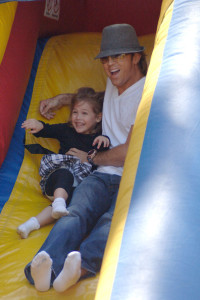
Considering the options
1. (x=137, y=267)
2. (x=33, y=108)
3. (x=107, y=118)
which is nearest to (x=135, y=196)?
(x=137, y=267)

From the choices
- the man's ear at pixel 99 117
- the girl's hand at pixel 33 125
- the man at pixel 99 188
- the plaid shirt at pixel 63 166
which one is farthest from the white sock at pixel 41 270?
the man's ear at pixel 99 117

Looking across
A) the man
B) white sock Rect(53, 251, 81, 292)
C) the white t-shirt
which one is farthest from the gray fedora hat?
white sock Rect(53, 251, 81, 292)

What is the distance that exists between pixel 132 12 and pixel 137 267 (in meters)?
2.12

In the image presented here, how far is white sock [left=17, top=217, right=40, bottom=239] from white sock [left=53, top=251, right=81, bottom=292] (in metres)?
0.38

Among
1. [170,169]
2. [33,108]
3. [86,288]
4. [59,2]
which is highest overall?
[59,2]

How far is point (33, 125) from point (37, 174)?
8.9 inches

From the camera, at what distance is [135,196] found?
1308mm

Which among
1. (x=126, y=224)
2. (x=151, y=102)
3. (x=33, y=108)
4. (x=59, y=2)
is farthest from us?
(x=59, y=2)

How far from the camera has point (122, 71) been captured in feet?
Answer: 7.22

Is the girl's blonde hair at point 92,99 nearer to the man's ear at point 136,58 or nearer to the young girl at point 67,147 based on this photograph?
the young girl at point 67,147

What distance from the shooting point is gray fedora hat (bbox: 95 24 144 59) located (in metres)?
2.22

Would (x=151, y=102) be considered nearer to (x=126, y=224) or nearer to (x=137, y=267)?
(x=126, y=224)

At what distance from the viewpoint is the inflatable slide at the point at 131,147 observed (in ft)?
3.79

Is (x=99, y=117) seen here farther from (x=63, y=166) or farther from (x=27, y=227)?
(x=27, y=227)
